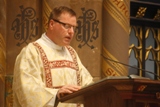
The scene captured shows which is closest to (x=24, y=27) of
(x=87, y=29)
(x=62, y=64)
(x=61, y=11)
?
(x=87, y=29)

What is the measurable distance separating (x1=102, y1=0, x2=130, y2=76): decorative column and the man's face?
6.68 feet

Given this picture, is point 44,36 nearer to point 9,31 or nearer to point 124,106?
point 124,106

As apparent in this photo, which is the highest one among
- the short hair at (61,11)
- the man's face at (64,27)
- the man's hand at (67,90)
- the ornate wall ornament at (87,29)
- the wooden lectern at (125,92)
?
the short hair at (61,11)

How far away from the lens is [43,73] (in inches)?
185

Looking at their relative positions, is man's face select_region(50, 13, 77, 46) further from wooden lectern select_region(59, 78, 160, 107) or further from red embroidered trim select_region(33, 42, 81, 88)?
wooden lectern select_region(59, 78, 160, 107)

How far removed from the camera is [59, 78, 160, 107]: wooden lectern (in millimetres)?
→ 3553

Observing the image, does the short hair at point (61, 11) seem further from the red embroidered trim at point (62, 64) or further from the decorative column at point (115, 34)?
the decorative column at point (115, 34)

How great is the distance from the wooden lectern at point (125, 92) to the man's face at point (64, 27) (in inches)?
32.8

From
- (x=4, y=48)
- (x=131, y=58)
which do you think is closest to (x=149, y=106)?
(x=4, y=48)

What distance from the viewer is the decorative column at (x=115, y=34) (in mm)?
6688

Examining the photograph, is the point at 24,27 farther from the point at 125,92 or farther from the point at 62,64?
the point at 125,92

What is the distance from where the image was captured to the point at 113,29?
22.1ft

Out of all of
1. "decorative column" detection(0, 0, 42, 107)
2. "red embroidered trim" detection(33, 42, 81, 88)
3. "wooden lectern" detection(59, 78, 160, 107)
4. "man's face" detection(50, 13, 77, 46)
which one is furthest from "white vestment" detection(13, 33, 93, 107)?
"decorative column" detection(0, 0, 42, 107)

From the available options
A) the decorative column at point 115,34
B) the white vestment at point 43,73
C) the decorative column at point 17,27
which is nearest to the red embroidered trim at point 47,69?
the white vestment at point 43,73
